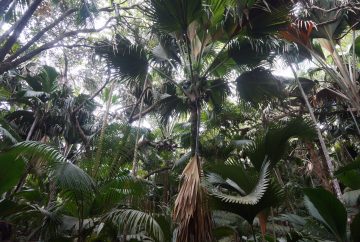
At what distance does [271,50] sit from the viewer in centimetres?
548

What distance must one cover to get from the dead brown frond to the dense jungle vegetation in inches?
0.4

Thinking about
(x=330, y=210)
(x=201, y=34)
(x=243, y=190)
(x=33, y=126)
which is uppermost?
(x=201, y=34)

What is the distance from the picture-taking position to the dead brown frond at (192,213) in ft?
10.6

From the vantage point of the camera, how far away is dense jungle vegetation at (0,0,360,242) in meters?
3.59

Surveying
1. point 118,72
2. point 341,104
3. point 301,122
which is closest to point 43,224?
point 118,72

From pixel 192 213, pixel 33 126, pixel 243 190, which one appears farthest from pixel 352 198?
pixel 33 126

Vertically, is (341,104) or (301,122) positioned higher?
(341,104)

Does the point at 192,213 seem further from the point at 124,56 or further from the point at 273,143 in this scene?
the point at 124,56

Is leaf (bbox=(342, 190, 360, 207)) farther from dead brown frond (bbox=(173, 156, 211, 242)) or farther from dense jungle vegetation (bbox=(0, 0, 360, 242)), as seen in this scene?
dead brown frond (bbox=(173, 156, 211, 242))

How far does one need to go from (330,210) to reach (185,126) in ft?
18.7

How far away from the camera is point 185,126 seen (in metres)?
9.04

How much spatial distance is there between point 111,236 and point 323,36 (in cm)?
553

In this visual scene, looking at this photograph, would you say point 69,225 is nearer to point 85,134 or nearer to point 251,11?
point 85,134

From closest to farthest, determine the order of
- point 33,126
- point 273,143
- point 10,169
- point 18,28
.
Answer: point 273,143 → point 10,169 → point 18,28 → point 33,126
